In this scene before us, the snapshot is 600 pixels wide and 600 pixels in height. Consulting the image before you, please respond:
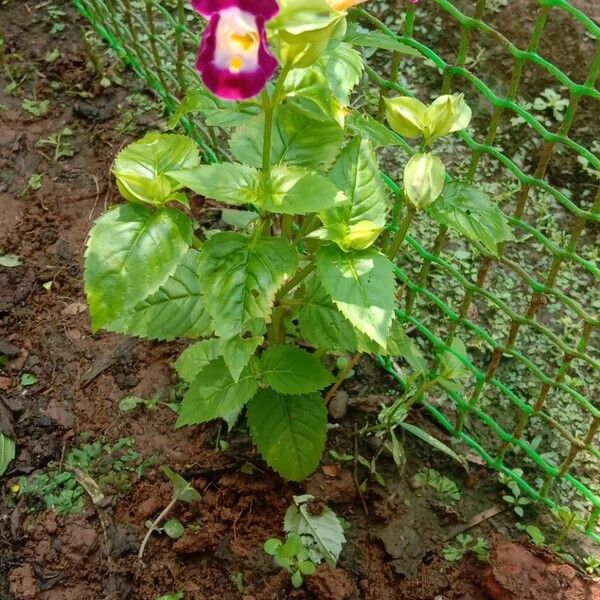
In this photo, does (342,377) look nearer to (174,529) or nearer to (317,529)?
(317,529)

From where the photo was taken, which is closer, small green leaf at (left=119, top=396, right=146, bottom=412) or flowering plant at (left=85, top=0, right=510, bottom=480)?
flowering plant at (left=85, top=0, right=510, bottom=480)

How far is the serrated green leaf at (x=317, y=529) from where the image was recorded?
5.39 feet

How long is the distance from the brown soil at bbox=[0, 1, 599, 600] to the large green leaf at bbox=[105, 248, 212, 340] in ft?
1.37

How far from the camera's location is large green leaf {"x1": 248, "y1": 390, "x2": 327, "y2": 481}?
62.1 inches

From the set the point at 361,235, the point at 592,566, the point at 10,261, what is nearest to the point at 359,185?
the point at 361,235

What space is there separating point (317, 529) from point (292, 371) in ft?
1.28

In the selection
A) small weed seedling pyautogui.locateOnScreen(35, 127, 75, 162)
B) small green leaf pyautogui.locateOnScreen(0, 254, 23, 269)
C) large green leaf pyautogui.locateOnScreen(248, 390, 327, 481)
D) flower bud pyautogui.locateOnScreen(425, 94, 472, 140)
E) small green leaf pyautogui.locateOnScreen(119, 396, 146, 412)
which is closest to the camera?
flower bud pyautogui.locateOnScreen(425, 94, 472, 140)

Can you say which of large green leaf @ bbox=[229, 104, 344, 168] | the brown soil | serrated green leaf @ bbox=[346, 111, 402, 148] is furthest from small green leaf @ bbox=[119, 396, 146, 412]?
serrated green leaf @ bbox=[346, 111, 402, 148]

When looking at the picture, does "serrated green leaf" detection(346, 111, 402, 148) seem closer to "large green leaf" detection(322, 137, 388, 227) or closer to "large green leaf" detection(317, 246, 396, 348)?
"large green leaf" detection(322, 137, 388, 227)

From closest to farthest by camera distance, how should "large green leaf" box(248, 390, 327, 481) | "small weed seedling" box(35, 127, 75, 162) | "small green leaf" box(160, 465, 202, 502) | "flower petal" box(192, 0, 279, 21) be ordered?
1. "flower petal" box(192, 0, 279, 21)
2. "large green leaf" box(248, 390, 327, 481)
3. "small green leaf" box(160, 465, 202, 502)
4. "small weed seedling" box(35, 127, 75, 162)

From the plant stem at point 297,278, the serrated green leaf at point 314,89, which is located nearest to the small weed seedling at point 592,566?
the plant stem at point 297,278

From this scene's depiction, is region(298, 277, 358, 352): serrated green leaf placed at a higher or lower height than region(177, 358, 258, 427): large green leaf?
higher

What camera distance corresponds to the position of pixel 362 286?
4.07ft

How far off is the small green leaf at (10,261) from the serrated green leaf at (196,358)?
66cm
